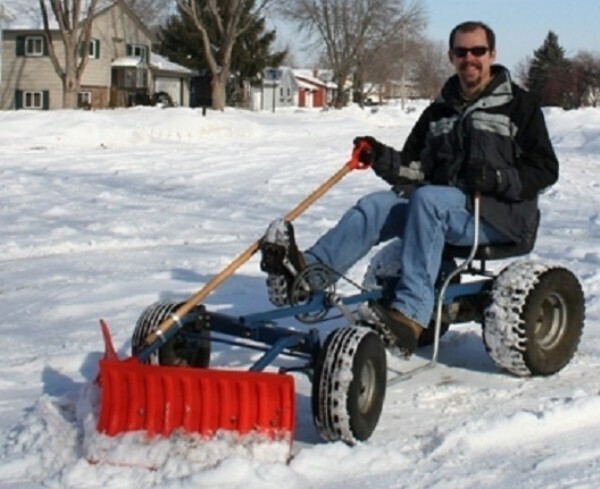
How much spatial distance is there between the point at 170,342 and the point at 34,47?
163ft

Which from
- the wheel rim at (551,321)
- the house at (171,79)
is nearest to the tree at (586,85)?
the house at (171,79)

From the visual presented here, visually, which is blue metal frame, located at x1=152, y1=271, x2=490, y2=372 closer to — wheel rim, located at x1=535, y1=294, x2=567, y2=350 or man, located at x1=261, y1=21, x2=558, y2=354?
man, located at x1=261, y1=21, x2=558, y2=354

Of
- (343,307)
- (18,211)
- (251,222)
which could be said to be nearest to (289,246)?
(343,307)

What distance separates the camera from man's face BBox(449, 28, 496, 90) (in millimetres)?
5074

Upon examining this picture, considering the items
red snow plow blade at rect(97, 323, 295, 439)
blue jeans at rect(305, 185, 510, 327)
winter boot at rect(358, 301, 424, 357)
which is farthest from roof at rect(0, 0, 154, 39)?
red snow plow blade at rect(97, 323, 295, 439)

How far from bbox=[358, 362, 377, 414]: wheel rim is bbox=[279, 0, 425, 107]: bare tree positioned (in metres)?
70.4

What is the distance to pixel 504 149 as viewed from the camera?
5035mm

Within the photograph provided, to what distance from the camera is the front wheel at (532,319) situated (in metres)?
4.89

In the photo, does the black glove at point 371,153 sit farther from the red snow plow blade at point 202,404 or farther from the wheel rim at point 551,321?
the red snow plow blade at point 202,404

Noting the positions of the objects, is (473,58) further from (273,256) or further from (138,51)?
(138,51)

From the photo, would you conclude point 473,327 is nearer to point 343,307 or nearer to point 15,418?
point 343,307

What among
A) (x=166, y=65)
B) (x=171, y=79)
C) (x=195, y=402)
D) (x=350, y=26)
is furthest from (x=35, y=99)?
(x=195, y=402)

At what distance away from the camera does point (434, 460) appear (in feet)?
12.9

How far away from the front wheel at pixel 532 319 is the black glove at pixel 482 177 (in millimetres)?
496
